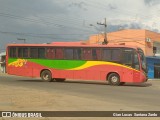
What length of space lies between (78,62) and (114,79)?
2.95 m

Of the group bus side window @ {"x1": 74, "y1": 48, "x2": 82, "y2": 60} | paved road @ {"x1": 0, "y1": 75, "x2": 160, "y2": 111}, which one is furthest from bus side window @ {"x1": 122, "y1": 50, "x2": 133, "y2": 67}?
bus side window @ {"x1": 74, "y1": 48, "x2": 82, "y2": 60}

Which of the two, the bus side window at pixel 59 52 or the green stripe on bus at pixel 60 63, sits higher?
the bus side window at pixel 59 52

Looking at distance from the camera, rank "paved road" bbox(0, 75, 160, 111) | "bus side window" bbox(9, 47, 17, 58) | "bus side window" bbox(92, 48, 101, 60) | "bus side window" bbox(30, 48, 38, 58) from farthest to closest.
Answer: "bus side window" bbox(9, 47, 17, 58) → "bus side window" bbox(30, 48, 38, 58) → "bus side window" bbox(92, 48, 101, 60) → "paved road" bbox(0, 75, 160, 111)

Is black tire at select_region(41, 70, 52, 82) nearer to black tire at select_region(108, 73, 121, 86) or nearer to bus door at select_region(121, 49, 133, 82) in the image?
black tire at select_region(108, 73, 121, 86)

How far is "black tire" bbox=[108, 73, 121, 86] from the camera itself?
28.8 metres

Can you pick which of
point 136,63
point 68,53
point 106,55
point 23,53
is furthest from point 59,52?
point 136,63

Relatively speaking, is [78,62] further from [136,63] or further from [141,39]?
[141,39]

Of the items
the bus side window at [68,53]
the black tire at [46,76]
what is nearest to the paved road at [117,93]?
the bus side window at [68,53]

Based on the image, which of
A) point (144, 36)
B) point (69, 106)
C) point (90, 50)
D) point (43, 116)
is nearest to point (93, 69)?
point (90, 50)

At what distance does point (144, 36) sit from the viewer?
65.9 m

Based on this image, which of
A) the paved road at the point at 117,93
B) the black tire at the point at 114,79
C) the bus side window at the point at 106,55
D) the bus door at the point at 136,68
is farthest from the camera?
the bus side window at the point at 106,55

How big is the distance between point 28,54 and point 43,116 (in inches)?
831

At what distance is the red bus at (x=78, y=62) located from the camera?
28.5 m

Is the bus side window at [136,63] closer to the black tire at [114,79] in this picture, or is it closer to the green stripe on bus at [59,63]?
the black tire at [114,79]
